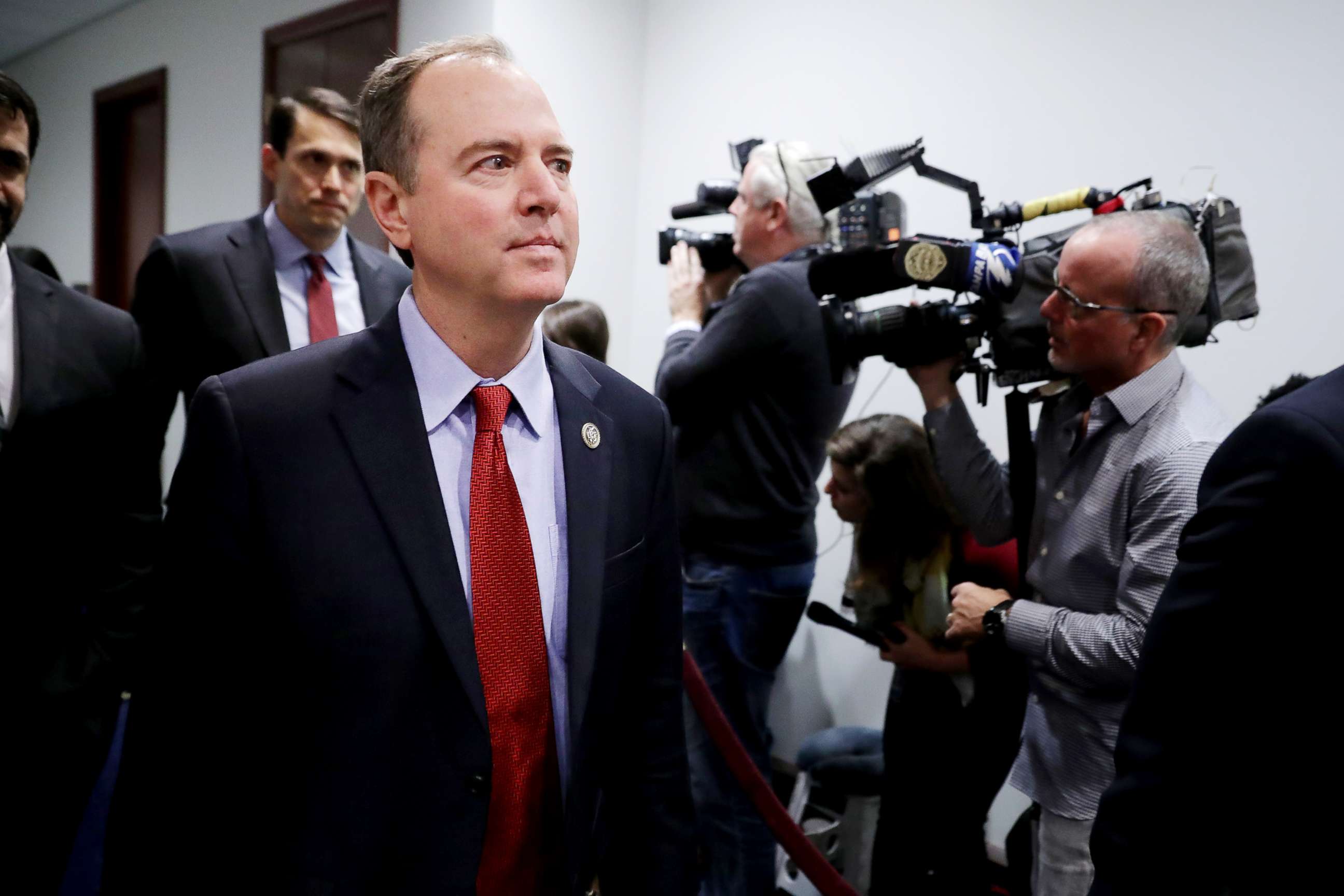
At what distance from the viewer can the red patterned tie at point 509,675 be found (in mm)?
983

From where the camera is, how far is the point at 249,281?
6.85 feet

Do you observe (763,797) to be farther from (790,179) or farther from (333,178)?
(333,178)

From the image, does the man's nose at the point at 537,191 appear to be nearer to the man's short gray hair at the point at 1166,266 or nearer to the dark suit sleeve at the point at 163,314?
the man's short gray hair at the point at 1166,266

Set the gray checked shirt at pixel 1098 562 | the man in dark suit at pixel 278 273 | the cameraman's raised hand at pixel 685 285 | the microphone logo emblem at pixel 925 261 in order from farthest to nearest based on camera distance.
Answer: the cameraman's raised hand at pixel 685 285 → the man in dark suit at pixel 278 273 → the microphone logo emblem at pixel 925 261 → the gray checked shirt at pixel 1098 562

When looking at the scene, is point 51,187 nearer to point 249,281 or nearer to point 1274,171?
point 249,281

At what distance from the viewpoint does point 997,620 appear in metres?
1.64

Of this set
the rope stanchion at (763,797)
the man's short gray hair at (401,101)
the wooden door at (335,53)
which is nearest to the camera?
the man's short gray hair at (401,101)

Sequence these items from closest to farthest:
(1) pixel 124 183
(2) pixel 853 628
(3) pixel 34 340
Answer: (3) pixel 34 340, (2) pixel 853 628, (1) pixel 124 183

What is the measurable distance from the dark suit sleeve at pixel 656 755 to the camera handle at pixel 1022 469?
82 cm

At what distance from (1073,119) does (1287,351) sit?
32.2 inches

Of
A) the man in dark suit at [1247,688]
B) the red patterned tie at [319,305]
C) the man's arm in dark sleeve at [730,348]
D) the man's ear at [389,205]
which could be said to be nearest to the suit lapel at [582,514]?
the man's ear at [389,205]

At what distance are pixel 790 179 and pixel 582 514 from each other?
1.51m

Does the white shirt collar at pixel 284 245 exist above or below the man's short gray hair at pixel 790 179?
below

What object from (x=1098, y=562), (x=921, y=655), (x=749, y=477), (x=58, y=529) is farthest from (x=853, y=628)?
(x=58, y=529)
